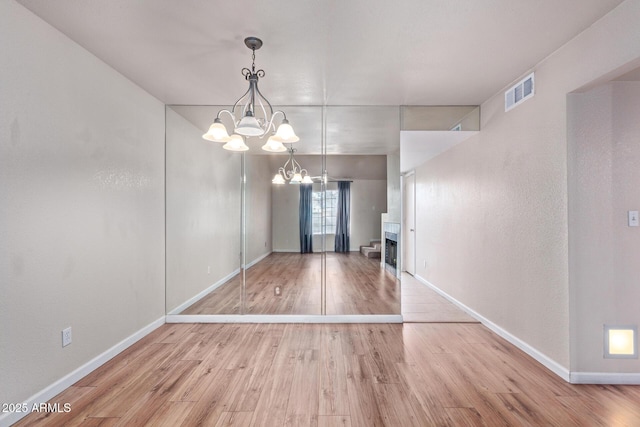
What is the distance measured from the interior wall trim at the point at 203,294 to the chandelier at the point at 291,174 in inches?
47.8

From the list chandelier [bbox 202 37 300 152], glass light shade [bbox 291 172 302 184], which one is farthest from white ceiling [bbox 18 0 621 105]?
glass light shade [bbox 291 172 302 184]

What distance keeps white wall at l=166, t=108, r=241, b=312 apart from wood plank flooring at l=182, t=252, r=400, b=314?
0.95ft

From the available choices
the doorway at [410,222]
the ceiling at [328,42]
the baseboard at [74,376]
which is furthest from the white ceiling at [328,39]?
the doorway at [410,222]

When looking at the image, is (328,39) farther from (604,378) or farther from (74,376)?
(604,378)

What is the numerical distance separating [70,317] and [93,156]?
1216 mm

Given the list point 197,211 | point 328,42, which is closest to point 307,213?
point 197,211

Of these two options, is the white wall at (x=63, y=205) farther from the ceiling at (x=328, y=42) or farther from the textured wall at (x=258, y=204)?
the textured wall at (x=258, y=204)

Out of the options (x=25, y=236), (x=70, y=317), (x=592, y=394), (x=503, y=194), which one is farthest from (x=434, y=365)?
(x=25, y=236)

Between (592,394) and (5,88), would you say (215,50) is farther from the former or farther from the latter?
(592,394)

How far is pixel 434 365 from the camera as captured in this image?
2.49 metres

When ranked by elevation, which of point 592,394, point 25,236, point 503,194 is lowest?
point 592,394

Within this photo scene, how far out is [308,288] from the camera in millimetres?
3648

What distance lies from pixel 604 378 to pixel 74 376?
387cm

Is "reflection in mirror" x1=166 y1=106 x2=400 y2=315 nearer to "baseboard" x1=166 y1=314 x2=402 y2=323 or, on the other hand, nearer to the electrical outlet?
"baseboard" x1=166 y1=314 x2=402 y2=323
